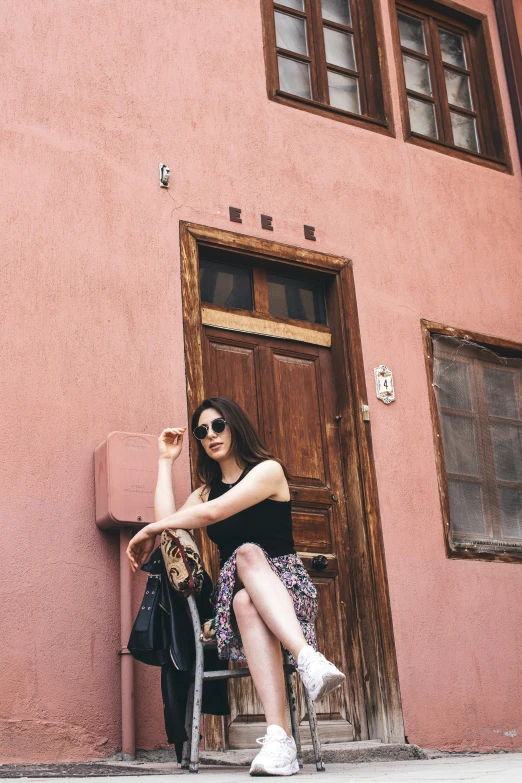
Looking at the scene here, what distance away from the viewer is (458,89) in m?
7.60

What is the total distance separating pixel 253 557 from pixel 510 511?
321 centimetres

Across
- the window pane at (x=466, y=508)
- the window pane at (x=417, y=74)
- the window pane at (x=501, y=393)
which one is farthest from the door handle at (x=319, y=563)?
the window pane at (x=417, y=74)

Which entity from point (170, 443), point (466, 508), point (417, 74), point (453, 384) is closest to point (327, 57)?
point (417, 74)

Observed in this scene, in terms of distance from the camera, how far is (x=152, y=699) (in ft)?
15.2

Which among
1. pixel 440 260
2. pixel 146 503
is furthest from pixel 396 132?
pixel 146 503

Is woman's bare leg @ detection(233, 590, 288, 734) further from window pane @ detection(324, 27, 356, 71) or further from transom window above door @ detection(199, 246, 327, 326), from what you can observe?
window pane @ detection(324, 27, 356, 71)

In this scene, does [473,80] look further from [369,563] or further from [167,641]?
[167,641]

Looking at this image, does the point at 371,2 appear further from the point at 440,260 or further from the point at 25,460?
the point at 25,460

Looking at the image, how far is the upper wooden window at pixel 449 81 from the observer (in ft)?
23.8

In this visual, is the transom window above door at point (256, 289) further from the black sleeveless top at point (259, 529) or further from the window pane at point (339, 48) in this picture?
the black sleeveless top at point (259, 529)

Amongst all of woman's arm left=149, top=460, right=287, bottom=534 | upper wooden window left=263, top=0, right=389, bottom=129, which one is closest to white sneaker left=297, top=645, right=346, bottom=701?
woman's arm left=149, top=460, right=287, bottom=534

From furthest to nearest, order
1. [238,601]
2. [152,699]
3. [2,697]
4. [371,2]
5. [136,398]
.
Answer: [371,2] → [136,398] → [152,699] → [2,697] → [238,601]

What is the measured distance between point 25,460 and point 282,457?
5.22ft

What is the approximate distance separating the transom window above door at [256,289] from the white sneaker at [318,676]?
265 cm
